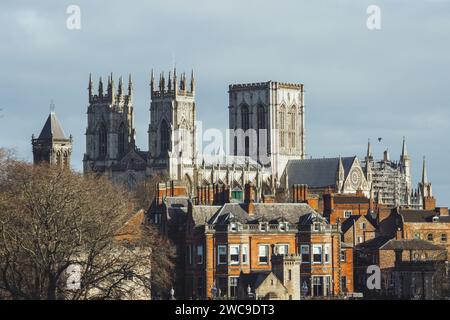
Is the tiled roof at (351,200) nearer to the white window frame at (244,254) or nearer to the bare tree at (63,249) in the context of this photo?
the white window frame at (244,254)

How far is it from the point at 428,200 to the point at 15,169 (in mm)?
35312

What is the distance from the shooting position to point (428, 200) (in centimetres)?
14212

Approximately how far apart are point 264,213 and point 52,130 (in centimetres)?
8438

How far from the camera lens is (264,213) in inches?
3841

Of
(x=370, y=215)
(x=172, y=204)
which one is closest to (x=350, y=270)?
(x=172, y=204)

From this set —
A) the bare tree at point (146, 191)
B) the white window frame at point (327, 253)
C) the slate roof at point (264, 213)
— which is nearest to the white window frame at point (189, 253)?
the slate roof at point (264, 213)

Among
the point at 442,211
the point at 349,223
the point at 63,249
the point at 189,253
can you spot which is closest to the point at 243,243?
the point at 189,253

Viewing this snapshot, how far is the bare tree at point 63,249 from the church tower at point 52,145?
9161 centimetres

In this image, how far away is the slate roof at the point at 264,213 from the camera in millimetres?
95375

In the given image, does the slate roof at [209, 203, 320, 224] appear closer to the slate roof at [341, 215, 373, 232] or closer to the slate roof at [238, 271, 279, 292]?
the slate roof at [238, 271, 279, 292]

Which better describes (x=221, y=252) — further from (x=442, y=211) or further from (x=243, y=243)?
(x=442, y=211)

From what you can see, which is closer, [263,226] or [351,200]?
[263,226]

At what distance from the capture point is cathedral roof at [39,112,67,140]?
17850cm

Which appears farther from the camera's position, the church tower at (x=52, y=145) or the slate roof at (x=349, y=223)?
the church tower at (x=52, y=145)
